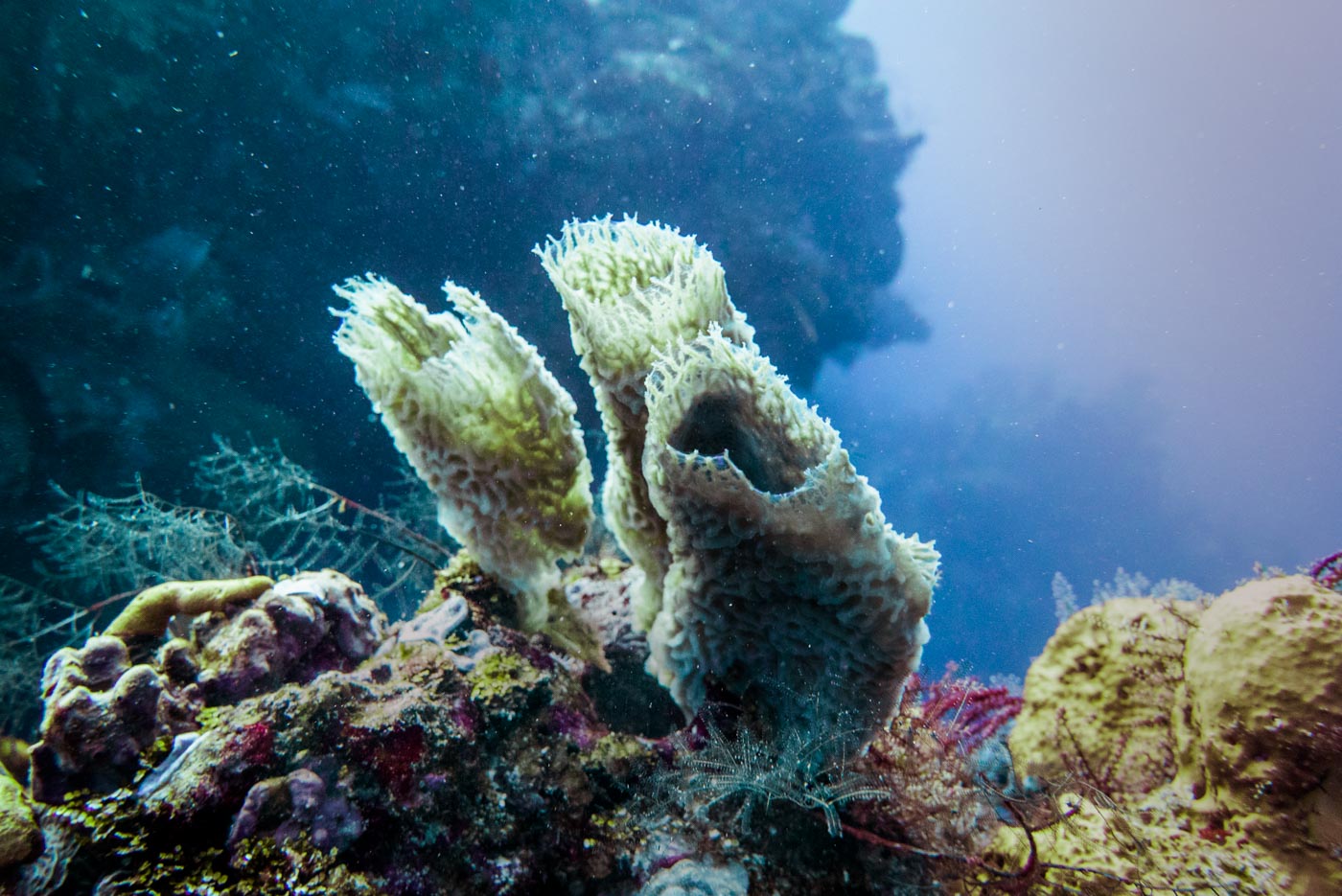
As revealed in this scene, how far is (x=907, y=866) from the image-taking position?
6.76 feet

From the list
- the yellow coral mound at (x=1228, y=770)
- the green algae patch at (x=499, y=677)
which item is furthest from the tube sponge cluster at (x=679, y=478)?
the yellow coral mound at (x=1228, y=770)

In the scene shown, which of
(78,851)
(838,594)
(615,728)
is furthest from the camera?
(615,728)

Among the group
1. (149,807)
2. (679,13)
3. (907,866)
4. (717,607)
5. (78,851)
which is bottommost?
(78,851)

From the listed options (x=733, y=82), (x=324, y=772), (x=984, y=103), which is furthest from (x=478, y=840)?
(x=984, y=103)

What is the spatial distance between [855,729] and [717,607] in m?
0.68

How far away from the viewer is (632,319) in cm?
244

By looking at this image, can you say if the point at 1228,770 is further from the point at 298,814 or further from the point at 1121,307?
the point at 1121,307

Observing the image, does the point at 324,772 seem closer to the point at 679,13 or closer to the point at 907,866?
the point at 907,866

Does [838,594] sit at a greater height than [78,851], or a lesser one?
greater

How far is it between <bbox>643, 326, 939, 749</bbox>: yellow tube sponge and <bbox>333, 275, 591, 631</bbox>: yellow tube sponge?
0.76 metres

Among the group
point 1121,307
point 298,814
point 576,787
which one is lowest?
point 298,814

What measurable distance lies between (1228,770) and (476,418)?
10.8ft

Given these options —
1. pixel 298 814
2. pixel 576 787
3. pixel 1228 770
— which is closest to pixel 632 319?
pixel 576 787

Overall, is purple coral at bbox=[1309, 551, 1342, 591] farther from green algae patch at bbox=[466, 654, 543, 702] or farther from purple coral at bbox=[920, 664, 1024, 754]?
green algae patch at bbox=[466, 654, 543, 702]
